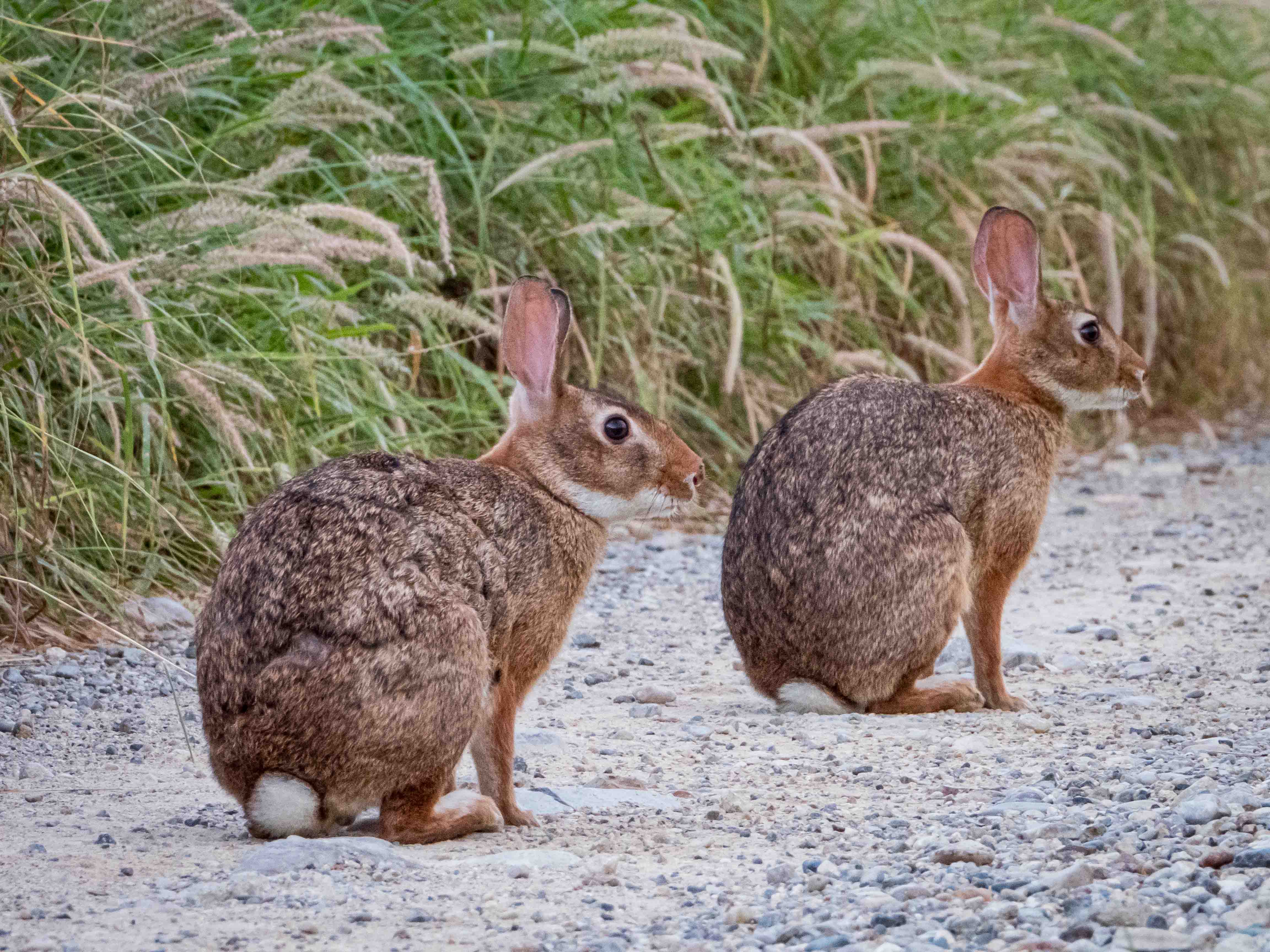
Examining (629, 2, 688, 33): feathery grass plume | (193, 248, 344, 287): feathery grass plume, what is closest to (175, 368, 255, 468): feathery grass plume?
(193, 248, 344, 287): feathery grass plume

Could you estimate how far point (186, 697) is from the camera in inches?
222

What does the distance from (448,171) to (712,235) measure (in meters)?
1.80

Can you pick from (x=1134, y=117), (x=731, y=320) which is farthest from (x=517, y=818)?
(x=1134, y=117)

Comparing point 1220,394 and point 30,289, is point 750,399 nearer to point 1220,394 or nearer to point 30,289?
point 30,289

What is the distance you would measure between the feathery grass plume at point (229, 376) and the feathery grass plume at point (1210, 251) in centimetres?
649

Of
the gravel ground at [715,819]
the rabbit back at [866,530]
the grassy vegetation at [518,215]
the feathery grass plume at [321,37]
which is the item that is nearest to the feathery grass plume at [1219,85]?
the grassy vegetation at [518,215]

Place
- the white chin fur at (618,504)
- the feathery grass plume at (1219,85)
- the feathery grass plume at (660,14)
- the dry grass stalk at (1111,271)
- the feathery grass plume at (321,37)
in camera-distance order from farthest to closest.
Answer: the feathery grass plume at (1219,85) < the dry grass stalk at (1111,271) < the feathery grass plume at (660,14) < the feathery grass plume at (321,37) < the white chin fur at (618,504)

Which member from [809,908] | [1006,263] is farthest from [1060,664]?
[809,908]

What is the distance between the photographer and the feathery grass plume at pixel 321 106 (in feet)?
22.8

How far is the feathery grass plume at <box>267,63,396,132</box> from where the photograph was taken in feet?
22.8

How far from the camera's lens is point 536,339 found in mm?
5023

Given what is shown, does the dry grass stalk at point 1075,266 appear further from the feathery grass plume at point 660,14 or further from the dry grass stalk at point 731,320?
Answer: the feathery grass plume at point 660,14

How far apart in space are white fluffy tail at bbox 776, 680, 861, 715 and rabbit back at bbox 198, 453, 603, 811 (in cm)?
152

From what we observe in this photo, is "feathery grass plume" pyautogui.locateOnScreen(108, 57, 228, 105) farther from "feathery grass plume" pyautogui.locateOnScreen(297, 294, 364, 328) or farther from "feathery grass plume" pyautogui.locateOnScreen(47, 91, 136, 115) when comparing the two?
"feathery grass plume" pyautogui.locateOnScreen(297, 294, 364, 328)
